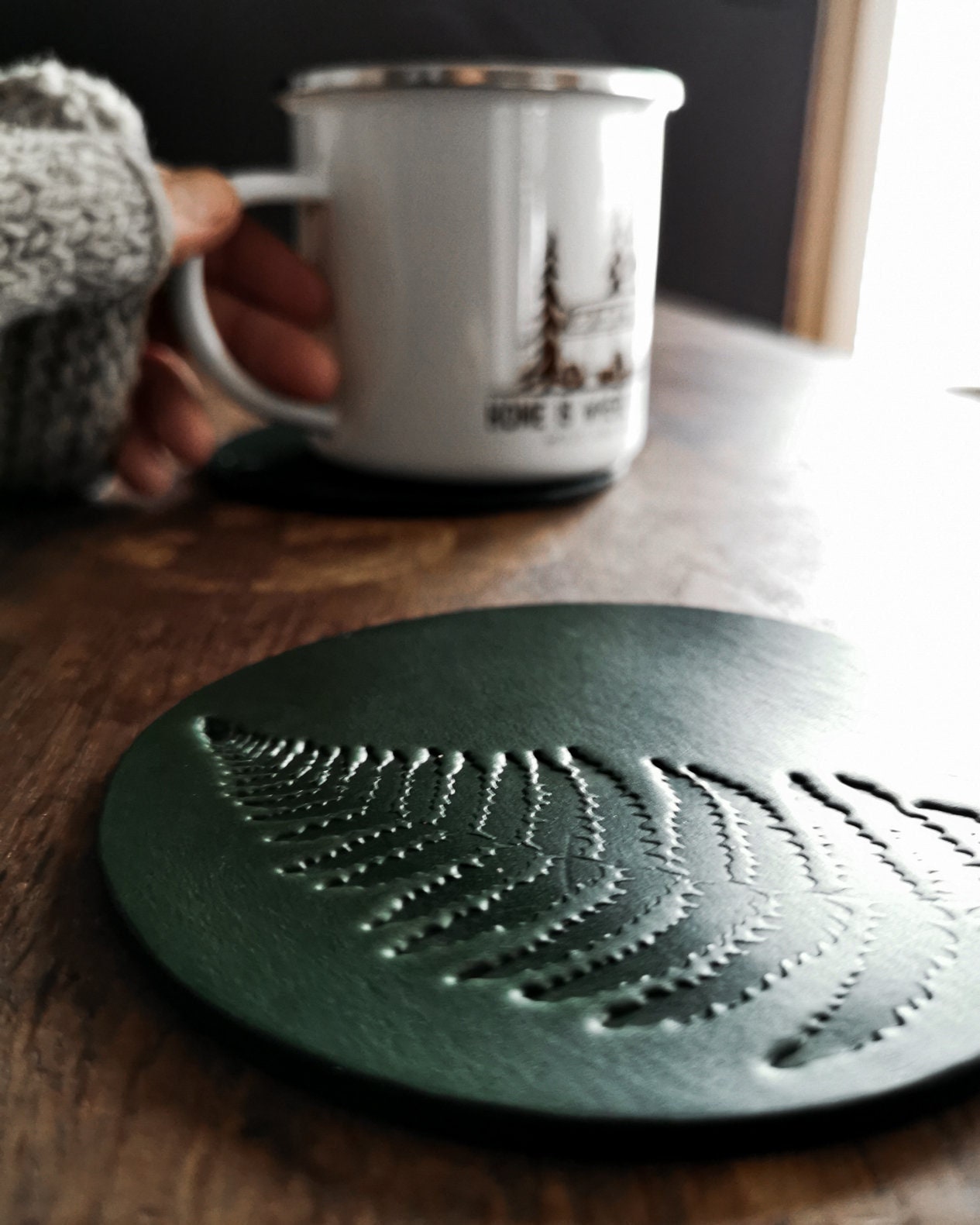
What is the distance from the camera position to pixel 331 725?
0.27 m

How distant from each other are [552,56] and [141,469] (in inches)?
39.3

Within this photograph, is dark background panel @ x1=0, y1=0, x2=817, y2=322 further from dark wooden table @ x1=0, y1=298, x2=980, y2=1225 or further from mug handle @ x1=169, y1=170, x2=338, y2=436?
mug handle @ x1=169, y1=170, x2=338, y2=436

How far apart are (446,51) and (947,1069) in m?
1.27

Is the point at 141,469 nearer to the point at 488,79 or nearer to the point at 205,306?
the point at 205,306

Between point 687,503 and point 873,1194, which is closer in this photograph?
point 873,1194

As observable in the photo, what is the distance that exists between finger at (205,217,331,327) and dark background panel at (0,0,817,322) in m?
0.72

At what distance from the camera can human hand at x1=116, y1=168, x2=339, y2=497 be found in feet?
1.42

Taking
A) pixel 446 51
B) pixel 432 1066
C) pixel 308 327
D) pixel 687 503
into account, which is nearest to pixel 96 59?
pixel 446 51

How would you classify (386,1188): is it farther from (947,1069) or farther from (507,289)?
(507,289)

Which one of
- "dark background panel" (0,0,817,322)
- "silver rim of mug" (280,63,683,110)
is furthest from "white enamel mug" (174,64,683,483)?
"dark background panel" (0,0,817,322)

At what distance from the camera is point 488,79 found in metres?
0.39

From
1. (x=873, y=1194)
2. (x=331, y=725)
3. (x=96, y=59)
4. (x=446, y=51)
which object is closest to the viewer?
(x=873, y=1194)

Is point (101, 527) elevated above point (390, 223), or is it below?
below

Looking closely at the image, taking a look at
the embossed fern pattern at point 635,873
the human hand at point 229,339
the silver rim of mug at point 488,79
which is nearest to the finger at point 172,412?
the human hand at point 229,339
